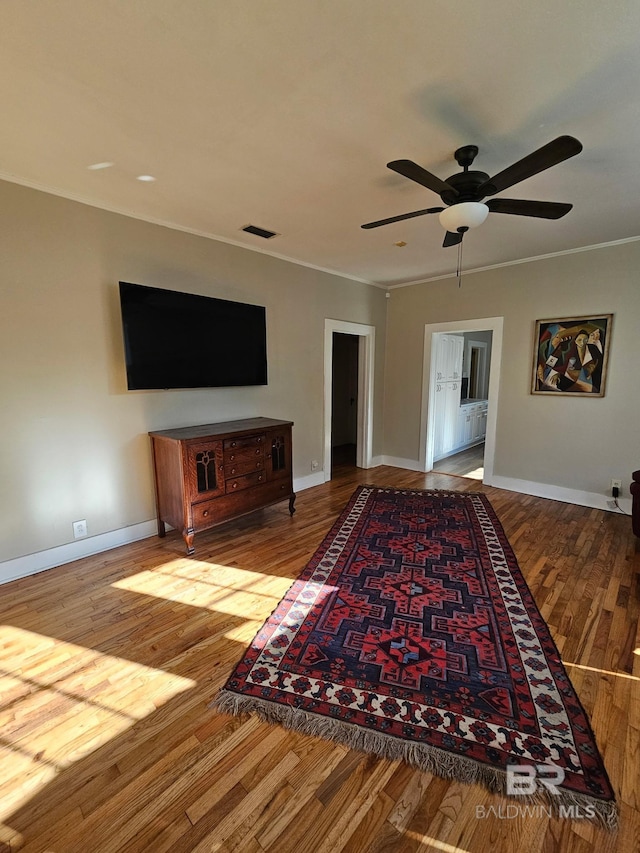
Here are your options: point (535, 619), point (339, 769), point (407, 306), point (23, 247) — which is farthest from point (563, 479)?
point (23, 247)

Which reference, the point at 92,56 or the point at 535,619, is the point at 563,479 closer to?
the point at 535,619

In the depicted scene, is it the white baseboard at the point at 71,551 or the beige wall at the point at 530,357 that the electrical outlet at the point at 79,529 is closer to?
the white baseboard at the point at 71,551

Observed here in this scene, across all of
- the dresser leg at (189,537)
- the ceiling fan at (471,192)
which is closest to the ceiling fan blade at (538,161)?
the ceiling fan at (471,192)

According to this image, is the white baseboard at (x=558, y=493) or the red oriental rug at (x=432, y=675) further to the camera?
the white baseboard at (x=558, y=493)

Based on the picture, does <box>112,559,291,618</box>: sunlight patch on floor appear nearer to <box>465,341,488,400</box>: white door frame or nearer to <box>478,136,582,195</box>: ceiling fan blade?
<box>478,136,582,195</box>: ceiling fan blade

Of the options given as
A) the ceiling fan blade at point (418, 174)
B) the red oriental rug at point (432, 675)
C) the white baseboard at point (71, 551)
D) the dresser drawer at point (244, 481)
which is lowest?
the red oriental rug at point (432, 675)

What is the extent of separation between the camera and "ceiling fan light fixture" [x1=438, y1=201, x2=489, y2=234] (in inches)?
76.3

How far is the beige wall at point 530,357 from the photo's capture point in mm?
3641

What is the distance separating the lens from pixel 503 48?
4.66ft

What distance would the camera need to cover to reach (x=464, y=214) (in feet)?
6.41

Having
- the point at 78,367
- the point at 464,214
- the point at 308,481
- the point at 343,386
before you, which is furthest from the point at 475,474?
the point at 78,367

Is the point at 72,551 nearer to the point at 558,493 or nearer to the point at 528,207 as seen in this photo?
the point at 528,207

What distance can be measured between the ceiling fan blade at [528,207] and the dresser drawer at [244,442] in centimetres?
236

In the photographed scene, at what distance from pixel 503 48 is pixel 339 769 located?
9.04 feet
